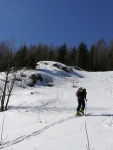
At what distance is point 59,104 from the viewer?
71.4 ft

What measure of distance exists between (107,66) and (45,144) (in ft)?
196

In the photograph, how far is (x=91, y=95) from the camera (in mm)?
27062

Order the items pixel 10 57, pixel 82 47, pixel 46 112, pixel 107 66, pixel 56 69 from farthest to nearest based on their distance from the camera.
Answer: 1. pixel 82 47
2. pixel 107 66
3. pixel 56 69
4. pixel 10 57
5. pixel 46 112

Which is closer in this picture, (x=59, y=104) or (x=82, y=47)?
(x=59, y=104)

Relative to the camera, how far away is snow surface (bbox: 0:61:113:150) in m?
9.70

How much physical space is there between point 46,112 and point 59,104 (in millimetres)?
3078

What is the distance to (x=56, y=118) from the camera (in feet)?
52.3

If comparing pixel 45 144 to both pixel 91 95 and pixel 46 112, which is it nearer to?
pixel 46 112

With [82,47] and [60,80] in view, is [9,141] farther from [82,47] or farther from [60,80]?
[82,47]

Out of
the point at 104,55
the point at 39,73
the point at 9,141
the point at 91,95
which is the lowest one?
the point at 9,141

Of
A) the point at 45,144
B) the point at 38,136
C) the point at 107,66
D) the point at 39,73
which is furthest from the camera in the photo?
the point at 107,66

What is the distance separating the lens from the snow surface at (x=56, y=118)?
9703 millimetres

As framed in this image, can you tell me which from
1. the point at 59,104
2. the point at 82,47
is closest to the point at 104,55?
the point at 82,47

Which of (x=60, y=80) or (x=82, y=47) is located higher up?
(x=82, y=47)
